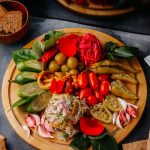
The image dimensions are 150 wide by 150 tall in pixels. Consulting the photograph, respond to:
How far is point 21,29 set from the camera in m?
2.36

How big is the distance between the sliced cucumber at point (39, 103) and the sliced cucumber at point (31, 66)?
0.17m

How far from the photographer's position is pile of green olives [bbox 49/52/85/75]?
7.06 ft

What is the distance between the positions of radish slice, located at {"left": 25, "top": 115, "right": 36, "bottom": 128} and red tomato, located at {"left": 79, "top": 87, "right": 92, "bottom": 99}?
294mm

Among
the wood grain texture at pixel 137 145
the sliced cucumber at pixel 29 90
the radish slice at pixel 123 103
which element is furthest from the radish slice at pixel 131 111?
the sliced cucumber at pixel 29 90

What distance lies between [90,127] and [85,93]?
8.3 inches

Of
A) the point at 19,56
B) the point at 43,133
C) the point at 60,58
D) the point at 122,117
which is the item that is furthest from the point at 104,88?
the point at 19,56

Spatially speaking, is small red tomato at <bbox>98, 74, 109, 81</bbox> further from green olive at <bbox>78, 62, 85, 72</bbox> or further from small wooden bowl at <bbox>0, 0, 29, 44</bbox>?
small wooden bowl at <bbox>0, 0, 29, 44</bbox>

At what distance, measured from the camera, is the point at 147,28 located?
249 centimetres

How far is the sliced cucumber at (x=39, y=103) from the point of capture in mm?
2037

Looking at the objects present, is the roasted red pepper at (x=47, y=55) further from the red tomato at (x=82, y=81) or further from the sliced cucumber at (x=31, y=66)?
the red tomato at (x=82, y=81)

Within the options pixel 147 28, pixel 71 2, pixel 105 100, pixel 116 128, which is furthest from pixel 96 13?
pixel 116 128

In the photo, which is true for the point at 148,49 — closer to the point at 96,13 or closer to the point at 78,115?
the point at 96,13

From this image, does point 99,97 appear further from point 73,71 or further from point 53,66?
point 53,66

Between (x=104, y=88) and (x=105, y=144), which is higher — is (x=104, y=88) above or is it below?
above
